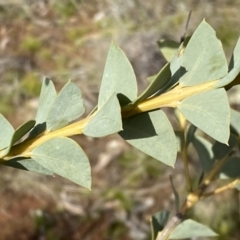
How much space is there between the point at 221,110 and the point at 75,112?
13 cm

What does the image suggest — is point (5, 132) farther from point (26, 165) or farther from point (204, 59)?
point (204, 59)

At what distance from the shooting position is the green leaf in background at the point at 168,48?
58 centimetres

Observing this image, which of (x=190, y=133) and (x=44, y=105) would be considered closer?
(x=44, y=105)

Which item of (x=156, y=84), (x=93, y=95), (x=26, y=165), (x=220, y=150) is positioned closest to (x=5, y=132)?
(x=26, y=165)

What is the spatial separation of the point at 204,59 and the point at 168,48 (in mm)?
176

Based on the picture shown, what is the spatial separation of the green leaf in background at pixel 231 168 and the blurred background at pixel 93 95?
1674mm

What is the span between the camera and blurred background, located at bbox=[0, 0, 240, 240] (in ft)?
7.52

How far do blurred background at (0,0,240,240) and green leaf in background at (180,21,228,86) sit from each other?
1881 mm

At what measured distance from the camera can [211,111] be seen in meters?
0.39

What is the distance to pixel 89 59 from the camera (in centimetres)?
309

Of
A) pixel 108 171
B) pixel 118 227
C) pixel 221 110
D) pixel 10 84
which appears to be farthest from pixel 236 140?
pixel 10 84

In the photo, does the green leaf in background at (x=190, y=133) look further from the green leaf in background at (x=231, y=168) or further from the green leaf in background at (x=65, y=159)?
the green leaf in background at (x=65, y=159)

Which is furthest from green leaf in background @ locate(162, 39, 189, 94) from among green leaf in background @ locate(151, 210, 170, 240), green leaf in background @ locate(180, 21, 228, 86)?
green leaf in background @ locate(151, 210, 170, 240)

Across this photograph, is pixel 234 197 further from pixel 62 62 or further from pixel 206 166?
pixel 206 166
